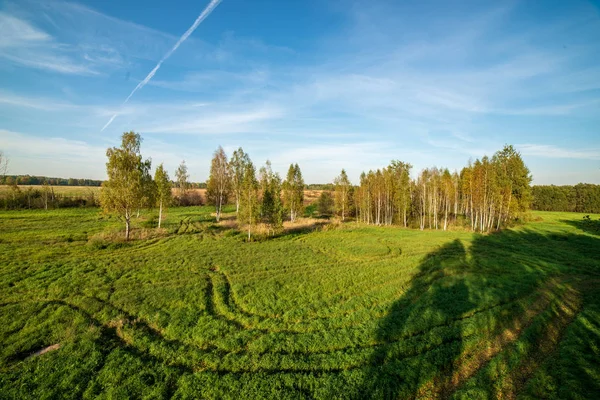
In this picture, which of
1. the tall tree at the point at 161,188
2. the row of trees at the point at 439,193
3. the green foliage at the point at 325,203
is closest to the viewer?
the tall tree at the point at 161,188

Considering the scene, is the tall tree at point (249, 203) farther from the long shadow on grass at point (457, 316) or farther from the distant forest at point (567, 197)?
the distant forest at point (567, 197)

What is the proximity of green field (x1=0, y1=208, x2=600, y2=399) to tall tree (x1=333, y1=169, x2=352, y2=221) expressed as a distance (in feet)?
137

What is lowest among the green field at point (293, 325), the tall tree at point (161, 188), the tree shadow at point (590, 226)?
the green field at point (293, 325)

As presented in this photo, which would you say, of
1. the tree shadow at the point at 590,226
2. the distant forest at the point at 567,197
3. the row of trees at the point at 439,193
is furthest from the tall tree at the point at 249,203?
the distant forest at the point at 567,197

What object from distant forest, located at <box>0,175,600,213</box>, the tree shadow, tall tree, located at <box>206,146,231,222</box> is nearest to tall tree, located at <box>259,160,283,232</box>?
tall tree, located at <box>206,146,231,222</box>

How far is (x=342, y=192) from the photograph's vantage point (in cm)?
6925

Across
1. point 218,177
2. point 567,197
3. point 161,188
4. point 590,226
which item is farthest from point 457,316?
point 567,197

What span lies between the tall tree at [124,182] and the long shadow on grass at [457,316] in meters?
34.0

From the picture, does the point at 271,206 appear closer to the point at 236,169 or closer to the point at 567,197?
the point at 236,169

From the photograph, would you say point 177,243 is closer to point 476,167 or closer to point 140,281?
point 140,281

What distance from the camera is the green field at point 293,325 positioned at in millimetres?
9609

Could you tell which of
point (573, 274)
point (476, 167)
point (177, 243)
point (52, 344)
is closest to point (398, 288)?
point (573, 274)

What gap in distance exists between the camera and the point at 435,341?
1216cm

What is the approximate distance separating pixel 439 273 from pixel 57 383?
25.1m
